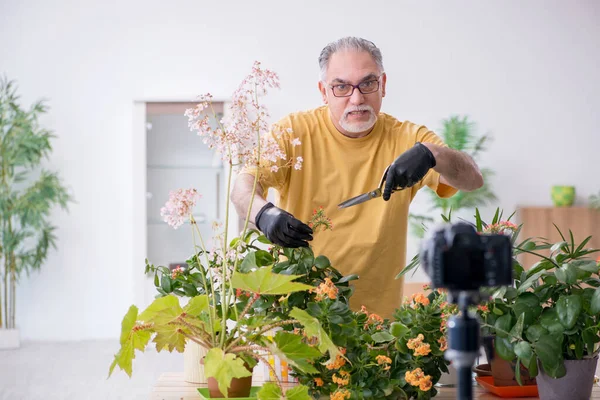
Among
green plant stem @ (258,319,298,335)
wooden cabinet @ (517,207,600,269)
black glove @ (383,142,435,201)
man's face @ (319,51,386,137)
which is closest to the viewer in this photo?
green plant stem @ (258,319,298,335)

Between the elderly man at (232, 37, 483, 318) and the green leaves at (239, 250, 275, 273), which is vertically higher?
the elderly man at (232, 37, 483, 318)

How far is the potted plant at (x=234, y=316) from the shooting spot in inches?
46.9

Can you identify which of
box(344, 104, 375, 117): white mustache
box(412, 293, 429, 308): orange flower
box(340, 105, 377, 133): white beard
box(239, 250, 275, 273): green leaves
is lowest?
box(412, 293, 429, 308): orange flower

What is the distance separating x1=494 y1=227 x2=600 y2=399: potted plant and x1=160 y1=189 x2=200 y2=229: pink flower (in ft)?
1.95

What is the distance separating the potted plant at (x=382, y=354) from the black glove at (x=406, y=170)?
0.46m

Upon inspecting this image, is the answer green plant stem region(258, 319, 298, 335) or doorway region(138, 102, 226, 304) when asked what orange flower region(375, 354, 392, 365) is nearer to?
green plant stem region(258, 319, 298, 335)

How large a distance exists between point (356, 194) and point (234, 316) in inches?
34.3

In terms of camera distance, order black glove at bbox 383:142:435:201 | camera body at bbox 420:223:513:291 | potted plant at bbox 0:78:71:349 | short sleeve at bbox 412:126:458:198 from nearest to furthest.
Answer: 1. camera body at bbox 420:223:513:291
2. black glove at bbox 383:142:435:201
3. short sleeve at bbox 412:126:458:198
4. potted plant at bbox 0:78:71:349

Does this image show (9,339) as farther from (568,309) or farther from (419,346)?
(568,309)

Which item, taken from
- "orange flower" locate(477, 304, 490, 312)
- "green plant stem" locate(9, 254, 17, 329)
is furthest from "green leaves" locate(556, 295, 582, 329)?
"green plant stem" locate(9, 254, 17, 329)

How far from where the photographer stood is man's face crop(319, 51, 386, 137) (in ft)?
6.59

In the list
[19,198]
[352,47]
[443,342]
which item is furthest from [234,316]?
[19,198]

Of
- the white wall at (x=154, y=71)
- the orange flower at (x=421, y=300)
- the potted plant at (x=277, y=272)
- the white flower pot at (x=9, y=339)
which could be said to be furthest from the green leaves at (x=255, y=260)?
the white flower pot at (x=9, y=339)

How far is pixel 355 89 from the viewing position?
2.02 m
